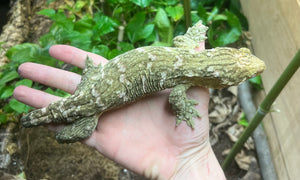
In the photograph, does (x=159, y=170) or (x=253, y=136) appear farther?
(x=253, y=136)

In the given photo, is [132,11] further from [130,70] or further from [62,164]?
[62,164]

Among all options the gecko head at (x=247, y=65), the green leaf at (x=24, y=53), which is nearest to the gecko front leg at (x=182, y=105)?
the gecko head at (x=247, y=65)

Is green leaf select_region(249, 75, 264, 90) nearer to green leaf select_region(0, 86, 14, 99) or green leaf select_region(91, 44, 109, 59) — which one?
green leaf select_region(91, 44, 109, 59)

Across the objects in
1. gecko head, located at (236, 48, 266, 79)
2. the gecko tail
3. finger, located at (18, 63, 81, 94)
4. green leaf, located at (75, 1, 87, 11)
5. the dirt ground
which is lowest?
the dirt ground

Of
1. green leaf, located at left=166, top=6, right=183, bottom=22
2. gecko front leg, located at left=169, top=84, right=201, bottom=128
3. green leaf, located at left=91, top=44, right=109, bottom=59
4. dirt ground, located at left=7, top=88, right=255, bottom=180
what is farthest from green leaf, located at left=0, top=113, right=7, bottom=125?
green leaf, located at left=166, top=6, right=183, bottom=22

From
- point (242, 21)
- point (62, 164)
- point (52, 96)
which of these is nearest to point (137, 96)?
point (52, 96)

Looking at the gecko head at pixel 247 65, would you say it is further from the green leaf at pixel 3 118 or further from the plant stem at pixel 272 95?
the green leaf at pixel 3 118
